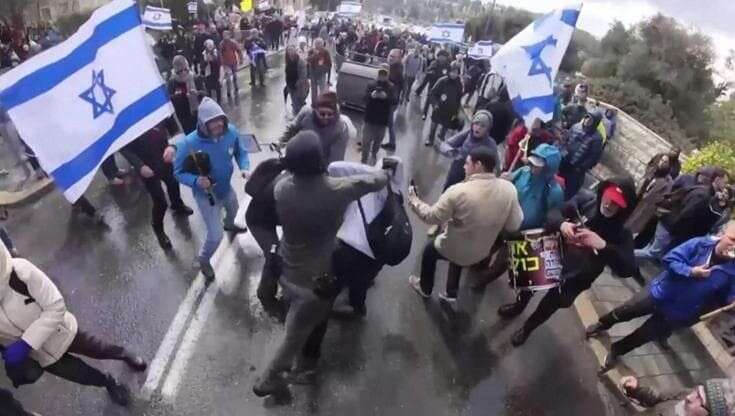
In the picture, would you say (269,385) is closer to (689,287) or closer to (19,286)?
(19,286)

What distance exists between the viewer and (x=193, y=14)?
66.0ft

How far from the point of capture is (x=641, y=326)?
4035 mm

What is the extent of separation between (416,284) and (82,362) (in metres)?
3.22

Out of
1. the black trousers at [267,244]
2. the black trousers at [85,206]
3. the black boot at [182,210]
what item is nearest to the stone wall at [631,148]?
the black trousers at [267,244]

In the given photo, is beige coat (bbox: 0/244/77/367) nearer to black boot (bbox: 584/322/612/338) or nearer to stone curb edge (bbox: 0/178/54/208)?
stone curb edge (bbox: 0/178/54/208)

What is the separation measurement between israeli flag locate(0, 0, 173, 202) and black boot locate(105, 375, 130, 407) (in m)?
1.45

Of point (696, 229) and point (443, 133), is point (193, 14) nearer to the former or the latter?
point (443, 133)

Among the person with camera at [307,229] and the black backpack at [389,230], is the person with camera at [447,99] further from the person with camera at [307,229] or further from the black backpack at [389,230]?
the person with camera at [307,229]

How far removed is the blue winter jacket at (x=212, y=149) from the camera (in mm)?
4277

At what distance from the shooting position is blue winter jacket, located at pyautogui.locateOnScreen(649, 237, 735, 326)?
3.53 m

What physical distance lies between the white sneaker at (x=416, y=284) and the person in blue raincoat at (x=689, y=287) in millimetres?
1963

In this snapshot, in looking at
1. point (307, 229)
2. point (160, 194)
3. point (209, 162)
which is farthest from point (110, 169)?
point (307, 229)

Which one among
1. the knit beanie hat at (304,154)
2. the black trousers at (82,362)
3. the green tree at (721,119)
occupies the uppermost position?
the knit beanie hat at (304,154)

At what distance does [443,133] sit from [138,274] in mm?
6561
